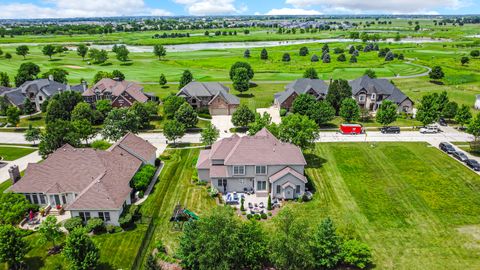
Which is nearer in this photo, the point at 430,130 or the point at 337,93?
the point at 430,130

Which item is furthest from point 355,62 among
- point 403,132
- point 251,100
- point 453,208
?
point 453,208

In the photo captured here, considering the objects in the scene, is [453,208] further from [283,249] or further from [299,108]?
[299,108]

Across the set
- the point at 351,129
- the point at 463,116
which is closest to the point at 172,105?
the point at 351,129

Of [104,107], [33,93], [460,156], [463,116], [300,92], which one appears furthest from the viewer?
[33,93]

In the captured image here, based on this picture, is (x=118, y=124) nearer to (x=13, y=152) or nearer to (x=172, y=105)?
(x=172, y=105)

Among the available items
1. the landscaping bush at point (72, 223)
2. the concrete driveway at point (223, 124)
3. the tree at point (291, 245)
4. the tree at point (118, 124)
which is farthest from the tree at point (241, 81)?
the tree at point (291, 245)

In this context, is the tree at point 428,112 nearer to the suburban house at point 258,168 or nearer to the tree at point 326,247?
the suburban house at point 258,168
